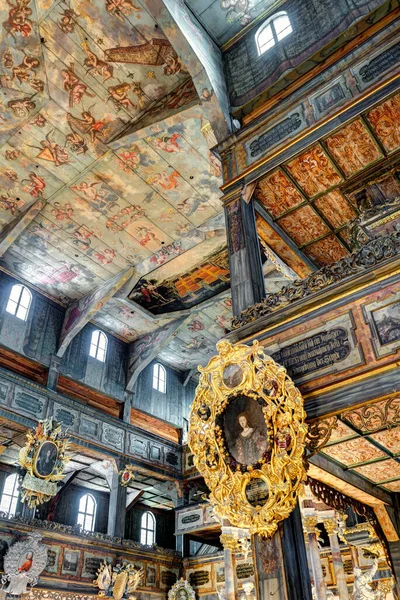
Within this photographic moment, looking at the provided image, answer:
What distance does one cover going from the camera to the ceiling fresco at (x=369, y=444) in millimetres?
5434

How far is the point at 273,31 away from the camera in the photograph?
402 inches

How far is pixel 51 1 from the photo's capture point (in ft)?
32.4

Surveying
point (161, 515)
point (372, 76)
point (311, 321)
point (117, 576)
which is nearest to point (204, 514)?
point (117, 576)

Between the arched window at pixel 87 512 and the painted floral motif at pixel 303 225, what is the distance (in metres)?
13.2

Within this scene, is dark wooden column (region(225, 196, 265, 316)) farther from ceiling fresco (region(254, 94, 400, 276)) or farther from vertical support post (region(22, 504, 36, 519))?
vertical support post (region(22, 504, 36, 519))

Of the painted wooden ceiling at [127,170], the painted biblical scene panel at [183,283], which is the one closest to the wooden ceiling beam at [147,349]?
the painted wooden ceiling at [127,170]

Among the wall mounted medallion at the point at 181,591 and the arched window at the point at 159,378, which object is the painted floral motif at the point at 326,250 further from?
the wall mounted medallion at the point at 181,591

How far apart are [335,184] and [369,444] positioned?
468 centimetres

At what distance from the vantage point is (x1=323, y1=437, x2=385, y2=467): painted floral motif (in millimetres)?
6223

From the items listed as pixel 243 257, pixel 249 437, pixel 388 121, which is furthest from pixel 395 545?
pixel 388 121

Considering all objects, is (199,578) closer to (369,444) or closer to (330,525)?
(330,525)

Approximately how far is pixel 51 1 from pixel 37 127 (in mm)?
2974

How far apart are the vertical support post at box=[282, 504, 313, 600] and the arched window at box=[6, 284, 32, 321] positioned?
12.3 m

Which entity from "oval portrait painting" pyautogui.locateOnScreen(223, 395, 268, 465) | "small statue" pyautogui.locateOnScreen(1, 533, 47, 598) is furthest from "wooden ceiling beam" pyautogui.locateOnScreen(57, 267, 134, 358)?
"oval portrait painting" pyautogui.locateOnScreen(223, 395, 268, 465)
